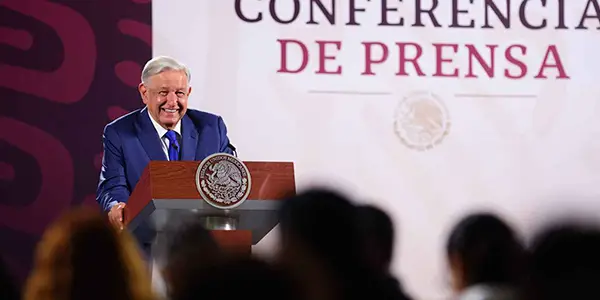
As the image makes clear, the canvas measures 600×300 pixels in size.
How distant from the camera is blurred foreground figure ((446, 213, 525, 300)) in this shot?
91.5 inches

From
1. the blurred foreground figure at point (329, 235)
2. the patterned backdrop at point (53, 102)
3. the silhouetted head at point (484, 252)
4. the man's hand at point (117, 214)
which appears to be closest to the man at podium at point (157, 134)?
the man's hand at point (117, 214)

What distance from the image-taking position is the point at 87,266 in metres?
1.37

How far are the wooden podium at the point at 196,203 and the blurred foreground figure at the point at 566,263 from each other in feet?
6.70

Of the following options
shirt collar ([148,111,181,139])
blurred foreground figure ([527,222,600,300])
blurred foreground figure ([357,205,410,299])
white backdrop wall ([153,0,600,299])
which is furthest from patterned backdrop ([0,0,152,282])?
blurred foreground figure ([527,222,600,300])

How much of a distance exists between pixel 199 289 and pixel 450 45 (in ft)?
17.3

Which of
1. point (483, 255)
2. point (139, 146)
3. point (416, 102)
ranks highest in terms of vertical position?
point (416, 102)

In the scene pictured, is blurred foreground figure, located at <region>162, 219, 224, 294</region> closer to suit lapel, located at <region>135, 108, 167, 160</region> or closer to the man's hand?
the man's hand

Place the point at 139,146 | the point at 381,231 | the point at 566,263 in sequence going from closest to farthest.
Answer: the point at 566,263 → the point at 381,231 → the point at 139,146

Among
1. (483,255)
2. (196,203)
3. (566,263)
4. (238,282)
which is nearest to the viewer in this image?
(238,282)

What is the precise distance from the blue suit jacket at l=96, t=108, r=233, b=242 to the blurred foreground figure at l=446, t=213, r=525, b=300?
2.32 metres

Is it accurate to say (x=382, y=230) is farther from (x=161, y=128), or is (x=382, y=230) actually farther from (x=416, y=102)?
(x=416, y=102)

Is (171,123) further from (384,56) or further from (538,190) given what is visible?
(538,190)

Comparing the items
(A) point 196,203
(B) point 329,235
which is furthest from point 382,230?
(A) point 196,203

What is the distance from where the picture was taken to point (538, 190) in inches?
254
